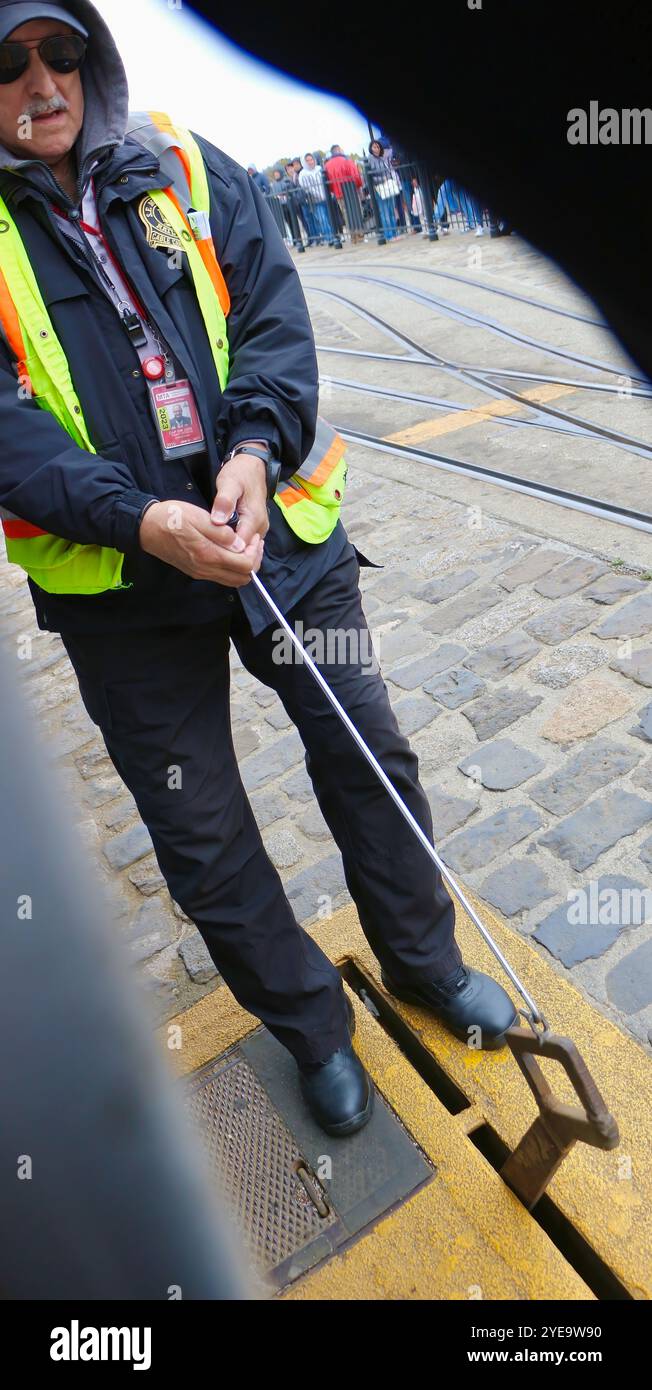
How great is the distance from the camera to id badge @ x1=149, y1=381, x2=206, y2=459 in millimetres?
1869

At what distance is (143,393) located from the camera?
6.12ft

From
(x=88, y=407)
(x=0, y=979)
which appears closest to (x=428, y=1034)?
(x=0, y=979)

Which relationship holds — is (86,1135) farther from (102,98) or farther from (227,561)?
(102,98)

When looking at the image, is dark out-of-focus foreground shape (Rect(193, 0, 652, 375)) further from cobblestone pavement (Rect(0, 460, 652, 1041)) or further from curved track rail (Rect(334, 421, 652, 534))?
curved track rail (Rect(334, 421, 652, 534))

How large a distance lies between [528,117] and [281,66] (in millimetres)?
148

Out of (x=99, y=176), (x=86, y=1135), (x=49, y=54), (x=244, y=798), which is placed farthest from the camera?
(x=86, y=1135)

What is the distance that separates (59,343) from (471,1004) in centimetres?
170

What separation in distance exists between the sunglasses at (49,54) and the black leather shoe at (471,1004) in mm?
2001

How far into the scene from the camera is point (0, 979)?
10.4ft

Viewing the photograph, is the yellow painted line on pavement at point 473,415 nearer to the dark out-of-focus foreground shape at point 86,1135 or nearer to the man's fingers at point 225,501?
the dark out-of-focus foreground shape at point 86,1135

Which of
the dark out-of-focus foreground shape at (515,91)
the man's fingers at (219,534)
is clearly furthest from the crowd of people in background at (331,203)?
the dark out-of-focus foreground shape at (515,91)

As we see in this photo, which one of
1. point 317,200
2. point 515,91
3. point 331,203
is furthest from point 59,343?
point 317,200
